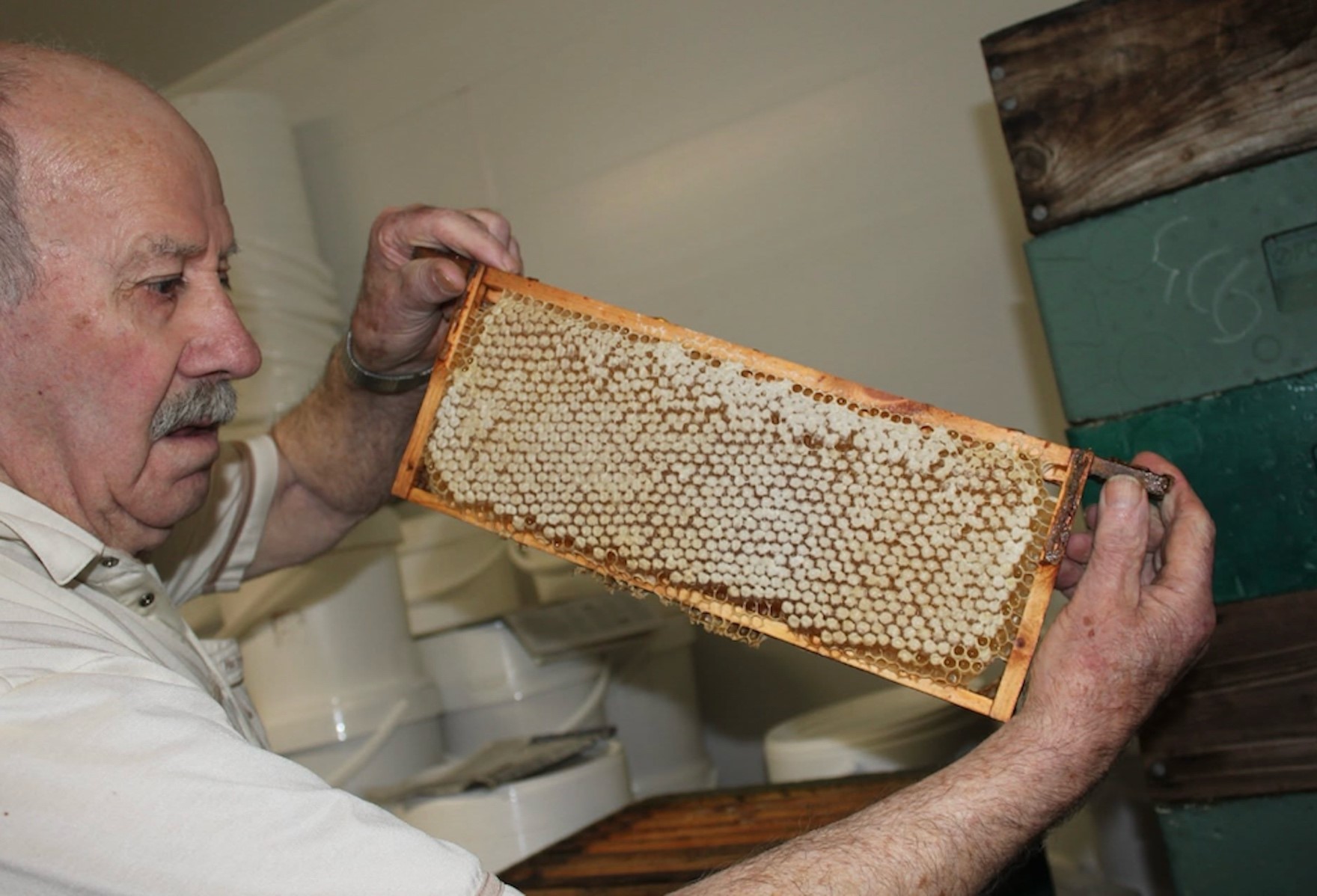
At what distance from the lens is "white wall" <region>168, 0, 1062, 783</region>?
6.98 ft

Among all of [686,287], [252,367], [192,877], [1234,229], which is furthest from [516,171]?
[192,877]

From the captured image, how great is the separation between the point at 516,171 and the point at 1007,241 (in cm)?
122

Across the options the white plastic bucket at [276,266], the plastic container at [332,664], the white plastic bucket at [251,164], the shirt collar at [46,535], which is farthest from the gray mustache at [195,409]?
the white plastic bucket at [251,164]

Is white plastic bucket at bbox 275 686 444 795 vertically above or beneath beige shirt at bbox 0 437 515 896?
beneath

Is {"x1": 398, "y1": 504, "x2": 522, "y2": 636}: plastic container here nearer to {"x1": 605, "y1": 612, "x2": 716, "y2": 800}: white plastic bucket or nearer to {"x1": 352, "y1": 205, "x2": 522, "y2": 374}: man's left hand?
{"x1": 605, "y1": 612, "x2": 716, "y2": 800}: white plastic bucket

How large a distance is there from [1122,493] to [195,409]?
947 millimetres

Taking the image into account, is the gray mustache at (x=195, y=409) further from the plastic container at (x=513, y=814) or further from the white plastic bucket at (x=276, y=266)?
the white plastic bucket at (x=276, y=266)

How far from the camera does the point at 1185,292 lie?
4.41 feet

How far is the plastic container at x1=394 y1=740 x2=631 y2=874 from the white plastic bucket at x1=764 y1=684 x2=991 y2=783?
32cm

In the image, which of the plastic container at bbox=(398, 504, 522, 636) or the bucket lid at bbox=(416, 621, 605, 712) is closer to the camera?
the bucket lid at bbox=(416, 621, 605, 712)

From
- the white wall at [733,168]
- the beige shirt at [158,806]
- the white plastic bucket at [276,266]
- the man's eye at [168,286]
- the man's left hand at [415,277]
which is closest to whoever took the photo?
the beige shirt at [158,806]

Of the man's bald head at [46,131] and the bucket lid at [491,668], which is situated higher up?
the man's bald head at [46,131]

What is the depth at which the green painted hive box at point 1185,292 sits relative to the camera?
1.29 metres

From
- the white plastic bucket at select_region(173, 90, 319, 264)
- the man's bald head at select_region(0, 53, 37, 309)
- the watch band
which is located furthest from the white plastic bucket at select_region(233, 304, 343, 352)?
the man's bald head at select_region(0, 53, 37, 309)
